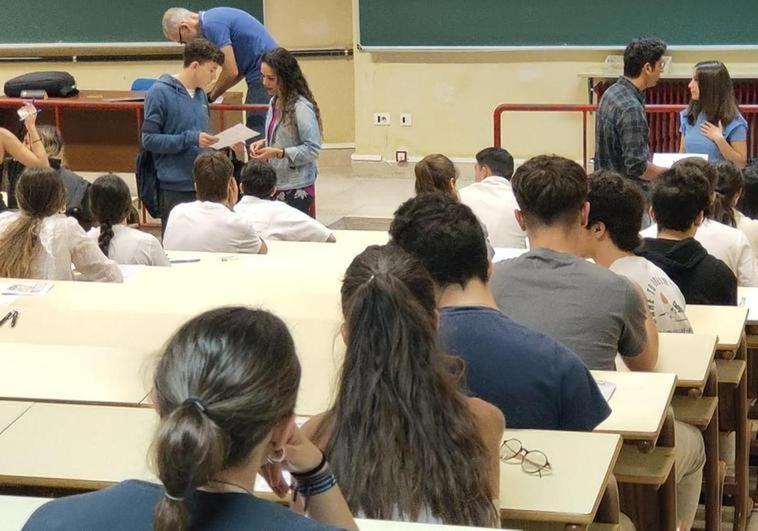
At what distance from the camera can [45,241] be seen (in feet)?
14.8

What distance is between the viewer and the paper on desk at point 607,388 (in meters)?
2.96

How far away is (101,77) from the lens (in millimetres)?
10234

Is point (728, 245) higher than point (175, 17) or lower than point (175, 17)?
lower

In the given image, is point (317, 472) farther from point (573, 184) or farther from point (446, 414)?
point (573, 184)

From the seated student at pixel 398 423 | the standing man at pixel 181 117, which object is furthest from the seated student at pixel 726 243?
the standing man at pixel 181 117

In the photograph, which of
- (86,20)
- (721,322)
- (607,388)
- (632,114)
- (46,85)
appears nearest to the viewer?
(607,388)

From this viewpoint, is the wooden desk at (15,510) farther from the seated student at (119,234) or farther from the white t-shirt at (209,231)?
the white t-shirt at (209,231)

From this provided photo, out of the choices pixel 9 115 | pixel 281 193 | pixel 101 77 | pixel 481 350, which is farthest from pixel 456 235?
pixel 101 77

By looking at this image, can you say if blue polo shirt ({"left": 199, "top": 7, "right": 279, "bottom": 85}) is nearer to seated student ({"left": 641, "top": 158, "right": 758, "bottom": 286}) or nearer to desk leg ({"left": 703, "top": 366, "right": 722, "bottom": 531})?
seated student ({"left": 641, "top": 158, "right": 758, "bottom": 286})

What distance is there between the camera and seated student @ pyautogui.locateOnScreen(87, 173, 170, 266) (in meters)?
4.80

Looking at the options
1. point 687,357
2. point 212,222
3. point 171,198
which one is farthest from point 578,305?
point 171,198

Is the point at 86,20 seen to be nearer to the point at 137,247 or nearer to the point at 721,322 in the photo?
the point at 137,247

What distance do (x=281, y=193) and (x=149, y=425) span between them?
3.90 m

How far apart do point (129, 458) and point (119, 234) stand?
250 cm
